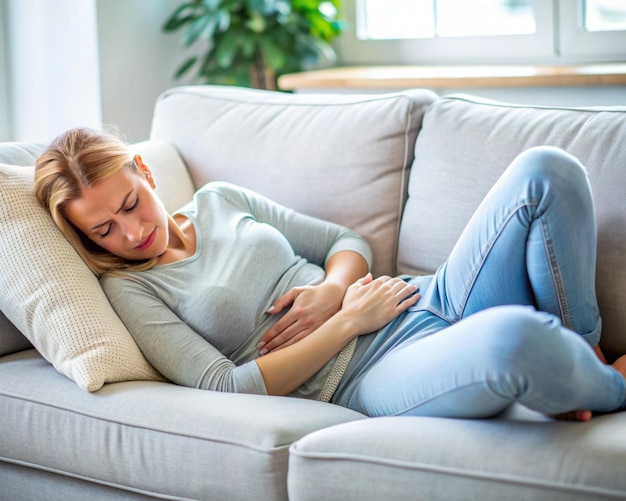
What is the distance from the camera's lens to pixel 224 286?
168 centimetres

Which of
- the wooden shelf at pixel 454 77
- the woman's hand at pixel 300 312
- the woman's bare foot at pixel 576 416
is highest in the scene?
the wooden shelf at pixel 454 77

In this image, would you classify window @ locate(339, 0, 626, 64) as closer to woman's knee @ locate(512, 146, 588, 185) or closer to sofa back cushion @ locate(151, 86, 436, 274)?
sofa back cushion @ locate(151, 86, 436, 274)

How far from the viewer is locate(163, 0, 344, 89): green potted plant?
10.3ft

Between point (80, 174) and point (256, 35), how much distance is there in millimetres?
1705

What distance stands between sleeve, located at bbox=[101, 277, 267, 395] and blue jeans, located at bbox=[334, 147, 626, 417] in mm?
203

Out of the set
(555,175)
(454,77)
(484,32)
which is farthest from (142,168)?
(484,32)

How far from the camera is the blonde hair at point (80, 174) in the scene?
1646mm

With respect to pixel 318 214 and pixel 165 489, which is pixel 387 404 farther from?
pixel 318 214

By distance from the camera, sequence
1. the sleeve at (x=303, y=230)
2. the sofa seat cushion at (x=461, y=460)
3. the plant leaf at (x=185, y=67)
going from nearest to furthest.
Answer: the sofa seat cushion at (x=461, y=460) → the sleeve at (x=303, y=230) → the plant leaf at (x=185, y=67)

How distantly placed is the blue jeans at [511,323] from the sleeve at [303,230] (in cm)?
28

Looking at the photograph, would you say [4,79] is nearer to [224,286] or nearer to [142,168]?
[142,168]

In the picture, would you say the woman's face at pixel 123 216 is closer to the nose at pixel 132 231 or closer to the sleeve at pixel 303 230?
the nose at pixel 132 231

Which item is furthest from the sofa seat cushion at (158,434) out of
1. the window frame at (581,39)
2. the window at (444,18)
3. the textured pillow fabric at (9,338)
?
the window at (444,18)

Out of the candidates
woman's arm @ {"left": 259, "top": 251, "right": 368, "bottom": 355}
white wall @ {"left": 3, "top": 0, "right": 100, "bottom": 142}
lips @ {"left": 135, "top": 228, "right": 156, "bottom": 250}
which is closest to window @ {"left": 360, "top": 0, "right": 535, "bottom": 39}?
white wall @ {"left": 3, "top": 0, "right": 100, "bottom": 142}
